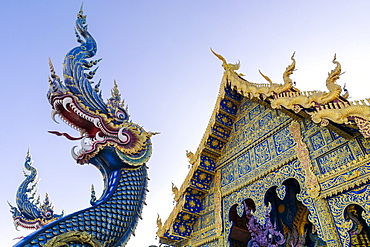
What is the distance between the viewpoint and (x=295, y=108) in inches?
142

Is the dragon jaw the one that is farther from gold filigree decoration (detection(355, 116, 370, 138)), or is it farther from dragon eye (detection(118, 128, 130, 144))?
gold filigree decoration (detection(355, 116, 370, 138))

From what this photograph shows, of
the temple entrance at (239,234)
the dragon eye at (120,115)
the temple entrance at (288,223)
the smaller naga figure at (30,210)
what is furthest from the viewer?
the smaller naga figure at (30,210)

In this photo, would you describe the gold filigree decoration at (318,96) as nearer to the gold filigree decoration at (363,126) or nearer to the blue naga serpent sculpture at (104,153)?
the gold filigree decoration at (363,126)

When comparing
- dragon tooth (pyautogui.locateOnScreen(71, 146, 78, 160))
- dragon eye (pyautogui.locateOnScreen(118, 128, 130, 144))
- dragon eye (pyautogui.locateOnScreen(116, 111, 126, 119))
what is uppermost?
dragon eye (pyautogui.locateOnScreen(116, 111, 126, 119))

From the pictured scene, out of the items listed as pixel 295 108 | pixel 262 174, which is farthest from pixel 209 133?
pixel 295 108

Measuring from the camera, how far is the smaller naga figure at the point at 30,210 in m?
9.77

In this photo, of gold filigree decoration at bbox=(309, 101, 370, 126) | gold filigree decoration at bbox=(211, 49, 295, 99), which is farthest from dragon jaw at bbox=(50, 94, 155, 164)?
gold filigree decoration at bbox=(309, 101, 370, 126)

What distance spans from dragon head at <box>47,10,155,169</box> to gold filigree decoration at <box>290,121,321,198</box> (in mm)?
3238

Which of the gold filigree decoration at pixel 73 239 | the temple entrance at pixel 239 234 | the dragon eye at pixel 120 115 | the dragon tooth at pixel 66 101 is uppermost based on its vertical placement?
the dragon eye at pixel 120 115

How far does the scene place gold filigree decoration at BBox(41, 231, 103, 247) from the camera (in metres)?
4.07

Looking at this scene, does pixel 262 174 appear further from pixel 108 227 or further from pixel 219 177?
pixel 108 227

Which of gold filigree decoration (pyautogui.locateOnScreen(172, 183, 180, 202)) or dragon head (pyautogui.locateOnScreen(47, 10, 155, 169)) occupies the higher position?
dragon head (pyautogui.locateOnScreen(47, 10, 155, 169))

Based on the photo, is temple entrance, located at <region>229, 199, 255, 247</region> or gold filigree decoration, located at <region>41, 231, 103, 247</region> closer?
gold filigree decoration, located at <region>41, 231, 103, 247</region>

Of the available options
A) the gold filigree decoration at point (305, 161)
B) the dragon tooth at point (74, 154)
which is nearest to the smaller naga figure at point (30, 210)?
the dragon tooth at point (74, 154)
